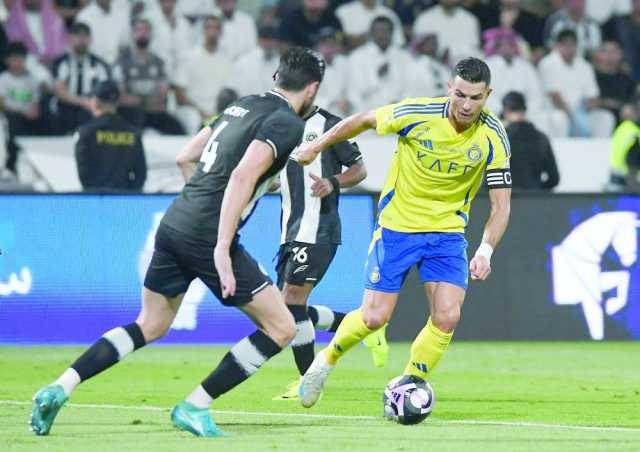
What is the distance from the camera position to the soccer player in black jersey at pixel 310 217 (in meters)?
10.3

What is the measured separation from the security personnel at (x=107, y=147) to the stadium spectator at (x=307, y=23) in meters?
4.73

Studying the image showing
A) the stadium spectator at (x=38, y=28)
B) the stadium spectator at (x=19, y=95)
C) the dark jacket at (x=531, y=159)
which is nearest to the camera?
the dark jacket at (x=531, y=159)

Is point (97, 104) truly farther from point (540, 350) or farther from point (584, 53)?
point (584, 53)

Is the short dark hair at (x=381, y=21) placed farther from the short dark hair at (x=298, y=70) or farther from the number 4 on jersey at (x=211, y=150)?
the number 4 on jersey at (x=211, y=150)

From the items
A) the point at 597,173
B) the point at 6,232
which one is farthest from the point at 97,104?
the point at 597,173

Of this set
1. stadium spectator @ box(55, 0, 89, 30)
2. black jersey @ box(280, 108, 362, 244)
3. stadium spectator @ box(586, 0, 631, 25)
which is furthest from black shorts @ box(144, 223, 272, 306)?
stadium spectator @ box(586, 0, 631, 25)

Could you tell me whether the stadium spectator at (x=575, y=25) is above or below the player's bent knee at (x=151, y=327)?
below

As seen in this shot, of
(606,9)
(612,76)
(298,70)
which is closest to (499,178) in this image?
(298,70)

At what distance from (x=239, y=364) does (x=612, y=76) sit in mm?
13176

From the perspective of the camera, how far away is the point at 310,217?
410 inches

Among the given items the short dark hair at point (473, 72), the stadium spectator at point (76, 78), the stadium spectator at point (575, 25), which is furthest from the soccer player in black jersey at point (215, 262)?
the stadium spectator at point (575, 25)

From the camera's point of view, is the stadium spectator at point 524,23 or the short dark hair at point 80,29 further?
the stadium spectator at point 524,23

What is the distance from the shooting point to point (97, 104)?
47.7 ft

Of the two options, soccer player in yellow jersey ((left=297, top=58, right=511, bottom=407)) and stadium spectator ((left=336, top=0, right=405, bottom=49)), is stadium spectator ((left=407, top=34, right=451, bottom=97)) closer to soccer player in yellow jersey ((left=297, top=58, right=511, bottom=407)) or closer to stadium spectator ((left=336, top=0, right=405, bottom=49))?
stadium spectator ((left=336, top=0, right=405, bottom=49))
